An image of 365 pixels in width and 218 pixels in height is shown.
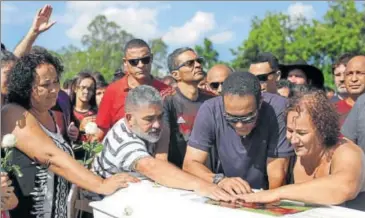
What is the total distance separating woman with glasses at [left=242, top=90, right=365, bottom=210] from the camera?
101 inches

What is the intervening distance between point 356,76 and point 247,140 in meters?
1.62

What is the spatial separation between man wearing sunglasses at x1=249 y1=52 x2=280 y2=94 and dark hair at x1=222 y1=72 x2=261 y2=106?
1.70 m

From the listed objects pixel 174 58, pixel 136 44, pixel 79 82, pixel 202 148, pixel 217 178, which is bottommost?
pixel 217 178

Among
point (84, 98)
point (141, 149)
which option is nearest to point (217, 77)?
point (84, 98)

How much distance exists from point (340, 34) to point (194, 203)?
34.1 m

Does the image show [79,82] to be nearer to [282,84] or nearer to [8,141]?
[282,84]

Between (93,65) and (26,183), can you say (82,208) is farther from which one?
(93,65)

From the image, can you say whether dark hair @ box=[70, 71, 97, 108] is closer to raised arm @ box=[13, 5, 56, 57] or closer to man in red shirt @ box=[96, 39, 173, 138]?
man in red shirt @ box=[96, 39, 173, 138]

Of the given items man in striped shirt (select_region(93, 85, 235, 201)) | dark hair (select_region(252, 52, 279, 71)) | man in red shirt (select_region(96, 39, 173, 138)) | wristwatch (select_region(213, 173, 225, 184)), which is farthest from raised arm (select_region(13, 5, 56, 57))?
dark hair (select_region(252, 52, 279, 71))

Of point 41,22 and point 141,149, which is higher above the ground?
point 41,22

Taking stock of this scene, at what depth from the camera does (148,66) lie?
15.6 feet

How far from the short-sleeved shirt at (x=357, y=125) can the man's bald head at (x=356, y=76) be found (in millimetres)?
822

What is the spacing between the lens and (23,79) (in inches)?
111

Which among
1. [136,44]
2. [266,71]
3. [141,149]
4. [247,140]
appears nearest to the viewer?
[141,149]
